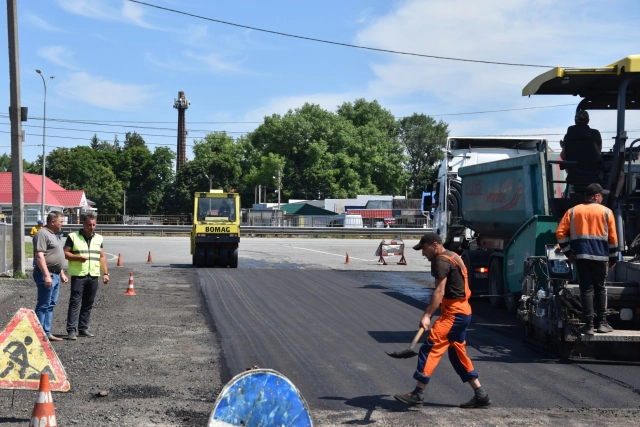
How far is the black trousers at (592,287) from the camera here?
9.04 m

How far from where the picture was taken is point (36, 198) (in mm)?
63844

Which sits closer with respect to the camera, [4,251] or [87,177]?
[4,251]

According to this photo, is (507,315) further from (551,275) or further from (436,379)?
(436,379)

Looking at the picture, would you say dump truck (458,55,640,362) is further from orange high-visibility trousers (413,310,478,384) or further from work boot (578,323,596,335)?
orange high-visibility trousers (413,310,478,384)

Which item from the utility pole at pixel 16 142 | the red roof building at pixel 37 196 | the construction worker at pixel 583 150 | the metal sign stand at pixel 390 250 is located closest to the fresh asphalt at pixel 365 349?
the construction worker at pixel 583 150

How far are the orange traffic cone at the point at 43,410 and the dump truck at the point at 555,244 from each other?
613 cm

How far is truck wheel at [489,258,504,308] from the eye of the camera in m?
15.2

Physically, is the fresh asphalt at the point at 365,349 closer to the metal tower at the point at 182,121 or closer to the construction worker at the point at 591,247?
the construction worker at the point at 591,247

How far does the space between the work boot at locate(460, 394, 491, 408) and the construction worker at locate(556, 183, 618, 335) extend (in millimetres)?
2586

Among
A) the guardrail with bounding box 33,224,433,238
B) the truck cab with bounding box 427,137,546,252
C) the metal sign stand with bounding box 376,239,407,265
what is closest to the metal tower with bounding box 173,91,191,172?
the guardrail with bounding box 33,224,433,238

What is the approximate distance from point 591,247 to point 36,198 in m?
60.8

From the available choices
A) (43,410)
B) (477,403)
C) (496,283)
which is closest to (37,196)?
(496,283)

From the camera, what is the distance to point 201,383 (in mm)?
8047

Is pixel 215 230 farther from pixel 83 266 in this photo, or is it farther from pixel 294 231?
pixel 294 231
